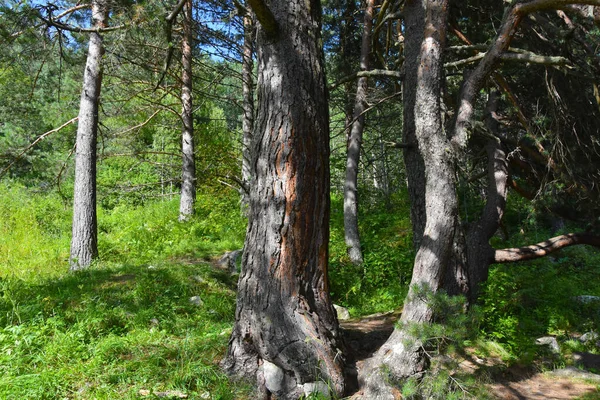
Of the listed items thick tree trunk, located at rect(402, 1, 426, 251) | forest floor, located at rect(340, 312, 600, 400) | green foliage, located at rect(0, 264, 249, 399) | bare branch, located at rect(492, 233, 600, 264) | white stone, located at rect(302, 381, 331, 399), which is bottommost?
forest floor, located at rect(340, 312, 600, 400)

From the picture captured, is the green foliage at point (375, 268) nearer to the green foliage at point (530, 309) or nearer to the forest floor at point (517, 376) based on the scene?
the green foliage at point (530, 309)

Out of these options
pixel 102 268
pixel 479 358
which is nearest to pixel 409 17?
pixel 479 358

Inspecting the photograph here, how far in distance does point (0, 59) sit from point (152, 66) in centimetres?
402

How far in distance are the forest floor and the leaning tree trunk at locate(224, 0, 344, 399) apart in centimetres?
62

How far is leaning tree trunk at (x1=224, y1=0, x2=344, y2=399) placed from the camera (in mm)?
3506

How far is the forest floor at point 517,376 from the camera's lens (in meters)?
4.03

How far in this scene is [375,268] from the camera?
28.6ft

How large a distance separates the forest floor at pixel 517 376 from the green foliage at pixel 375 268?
2.49m

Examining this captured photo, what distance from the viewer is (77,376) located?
3.45m

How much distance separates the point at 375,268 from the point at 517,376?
4411mm

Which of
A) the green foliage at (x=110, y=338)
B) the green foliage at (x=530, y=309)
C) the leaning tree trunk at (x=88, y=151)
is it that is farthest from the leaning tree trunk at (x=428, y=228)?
the leaning tree trunk at (x=88, y=151)

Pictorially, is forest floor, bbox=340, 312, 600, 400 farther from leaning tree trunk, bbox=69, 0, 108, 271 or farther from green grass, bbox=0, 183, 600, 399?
leaning tree trunk, bbox=69, 0, 108, 271

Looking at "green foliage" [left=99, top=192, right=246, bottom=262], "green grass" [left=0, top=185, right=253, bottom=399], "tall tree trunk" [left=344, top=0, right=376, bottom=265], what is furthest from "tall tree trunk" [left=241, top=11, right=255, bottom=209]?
"tall tree trunk" [left=344, top=0, right=376, bottom=265]

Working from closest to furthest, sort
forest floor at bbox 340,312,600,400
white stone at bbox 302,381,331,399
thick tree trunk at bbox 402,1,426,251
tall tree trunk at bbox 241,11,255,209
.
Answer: white stone at bbox 302,381,331,399 → forest floor at bbox 340,312,600,400 → thick tree trunk at bbox 402,1,426,251 → tall tree trunk at bbox 241,11,255,209
